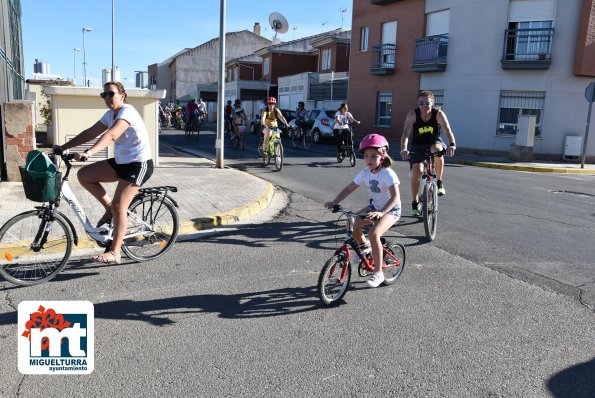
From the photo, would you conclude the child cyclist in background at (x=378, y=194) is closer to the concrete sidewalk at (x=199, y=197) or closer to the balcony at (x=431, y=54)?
the concrete sidewalk at (x=199, y=197)

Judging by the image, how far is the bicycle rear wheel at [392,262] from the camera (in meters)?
5.05

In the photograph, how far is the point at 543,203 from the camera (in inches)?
400

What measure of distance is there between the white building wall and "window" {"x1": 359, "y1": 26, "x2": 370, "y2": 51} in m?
5.76

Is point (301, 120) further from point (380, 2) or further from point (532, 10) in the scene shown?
point (532, 10)

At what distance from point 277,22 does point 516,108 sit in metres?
35.6

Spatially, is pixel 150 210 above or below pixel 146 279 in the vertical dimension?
above

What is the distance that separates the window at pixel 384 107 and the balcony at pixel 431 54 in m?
3.05

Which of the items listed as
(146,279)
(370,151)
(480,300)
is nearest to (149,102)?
(146,279)

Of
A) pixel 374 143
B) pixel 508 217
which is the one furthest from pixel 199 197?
pixel 508 217

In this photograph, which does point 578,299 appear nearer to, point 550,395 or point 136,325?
point 550,395

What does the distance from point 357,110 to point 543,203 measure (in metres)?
21.7

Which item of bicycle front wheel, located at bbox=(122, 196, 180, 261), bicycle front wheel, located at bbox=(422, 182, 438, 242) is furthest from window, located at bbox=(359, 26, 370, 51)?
bicycle front wheel, located at bbox=(122, 196, 180, 261)

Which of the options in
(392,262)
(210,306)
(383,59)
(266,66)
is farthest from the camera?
(266,66)

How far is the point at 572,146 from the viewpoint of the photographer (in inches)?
800
